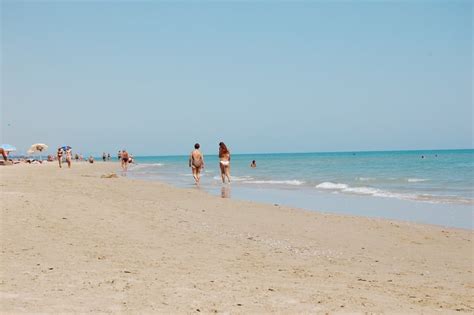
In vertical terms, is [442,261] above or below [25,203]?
below

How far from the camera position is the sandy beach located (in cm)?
444

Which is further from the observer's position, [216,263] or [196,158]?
[196,158]

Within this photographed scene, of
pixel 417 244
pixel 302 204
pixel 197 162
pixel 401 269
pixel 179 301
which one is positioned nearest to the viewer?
pixel 179 301

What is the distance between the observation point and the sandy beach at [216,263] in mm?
4437

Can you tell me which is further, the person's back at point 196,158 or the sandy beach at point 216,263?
the person's back at point 196,158

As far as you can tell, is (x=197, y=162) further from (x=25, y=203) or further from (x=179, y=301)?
(x=179, y=301)

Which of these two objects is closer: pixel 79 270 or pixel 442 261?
pixel 79 270

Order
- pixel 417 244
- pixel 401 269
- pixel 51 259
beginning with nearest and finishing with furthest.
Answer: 1. pixel 51 259
2. pixel 401 269
3. pixel 417 244

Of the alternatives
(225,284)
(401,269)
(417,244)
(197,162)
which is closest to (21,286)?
(225,284)

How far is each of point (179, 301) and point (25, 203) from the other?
19.3 feet

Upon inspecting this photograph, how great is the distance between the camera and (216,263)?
6031 millimetres

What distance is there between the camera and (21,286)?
182 inches

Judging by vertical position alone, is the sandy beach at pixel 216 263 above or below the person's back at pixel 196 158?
below

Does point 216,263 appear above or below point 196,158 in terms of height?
below
